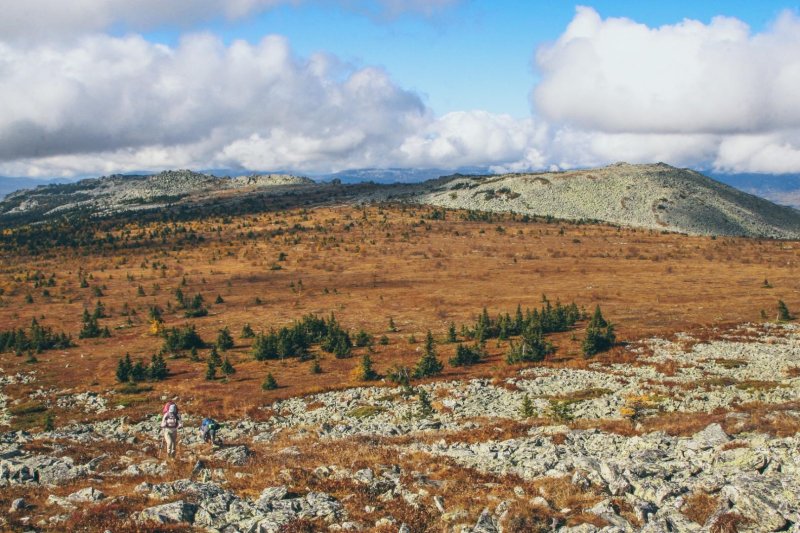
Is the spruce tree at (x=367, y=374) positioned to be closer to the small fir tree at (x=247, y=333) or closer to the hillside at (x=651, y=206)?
the small fir tree at (x=247, y=333)

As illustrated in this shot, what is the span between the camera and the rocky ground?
13320mm

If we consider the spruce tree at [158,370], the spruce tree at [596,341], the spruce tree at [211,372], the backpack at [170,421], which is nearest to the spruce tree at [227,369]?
the spruce tree at [211,372]

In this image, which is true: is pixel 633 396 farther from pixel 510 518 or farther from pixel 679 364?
pixel 510 518

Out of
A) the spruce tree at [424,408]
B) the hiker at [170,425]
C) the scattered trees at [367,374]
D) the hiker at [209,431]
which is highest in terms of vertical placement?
the hiker at [170,425]

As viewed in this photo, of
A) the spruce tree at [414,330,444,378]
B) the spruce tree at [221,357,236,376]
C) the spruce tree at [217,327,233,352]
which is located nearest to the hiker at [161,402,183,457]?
the spruce tree at [414,330,444,378]

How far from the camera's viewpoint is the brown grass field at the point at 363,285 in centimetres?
4438

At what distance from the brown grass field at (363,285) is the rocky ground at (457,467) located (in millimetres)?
8353

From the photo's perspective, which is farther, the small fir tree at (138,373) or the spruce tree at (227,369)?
the spruce tree at (227,369)

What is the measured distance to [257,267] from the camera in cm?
10762

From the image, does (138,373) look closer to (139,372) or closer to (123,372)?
(139,372)

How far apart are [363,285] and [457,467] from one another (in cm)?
6864

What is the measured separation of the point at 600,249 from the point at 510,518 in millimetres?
111004

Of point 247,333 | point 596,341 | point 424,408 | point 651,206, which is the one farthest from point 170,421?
point 651,206

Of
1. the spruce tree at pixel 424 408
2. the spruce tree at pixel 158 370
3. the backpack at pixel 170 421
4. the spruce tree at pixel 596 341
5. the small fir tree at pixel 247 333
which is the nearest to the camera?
the backpack at pixel 170 421
